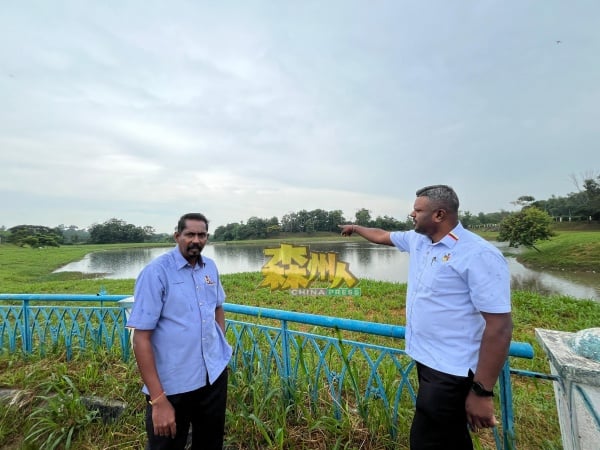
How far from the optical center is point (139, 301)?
1406 millimetres

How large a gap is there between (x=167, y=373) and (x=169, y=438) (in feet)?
0.97

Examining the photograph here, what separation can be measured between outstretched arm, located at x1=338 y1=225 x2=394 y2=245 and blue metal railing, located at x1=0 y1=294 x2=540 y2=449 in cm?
73

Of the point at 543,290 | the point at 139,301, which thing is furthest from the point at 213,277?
the point at 543,290

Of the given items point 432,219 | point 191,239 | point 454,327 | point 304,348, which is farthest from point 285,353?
point 432,219

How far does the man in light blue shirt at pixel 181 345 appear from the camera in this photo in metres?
1.39

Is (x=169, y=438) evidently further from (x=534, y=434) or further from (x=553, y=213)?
(x=553, y=213)

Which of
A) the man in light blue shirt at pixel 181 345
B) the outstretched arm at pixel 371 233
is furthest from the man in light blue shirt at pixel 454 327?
the man in light blue shirt at pixel 181 345

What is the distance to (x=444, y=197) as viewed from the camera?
1.48m

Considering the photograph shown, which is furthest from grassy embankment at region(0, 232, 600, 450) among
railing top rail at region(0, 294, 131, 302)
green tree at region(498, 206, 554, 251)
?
green tree at region(498, 206, 554, 251)

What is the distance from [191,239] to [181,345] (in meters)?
0.53

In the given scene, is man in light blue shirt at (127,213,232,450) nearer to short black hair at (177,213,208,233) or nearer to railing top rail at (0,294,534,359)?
short black hair at (177,213,208,233)

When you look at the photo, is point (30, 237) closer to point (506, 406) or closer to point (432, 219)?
point (432, 219)

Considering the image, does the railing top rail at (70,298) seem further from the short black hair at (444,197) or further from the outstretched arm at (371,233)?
the short black hair at (444,197)

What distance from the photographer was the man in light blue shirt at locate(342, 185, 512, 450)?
121cm
